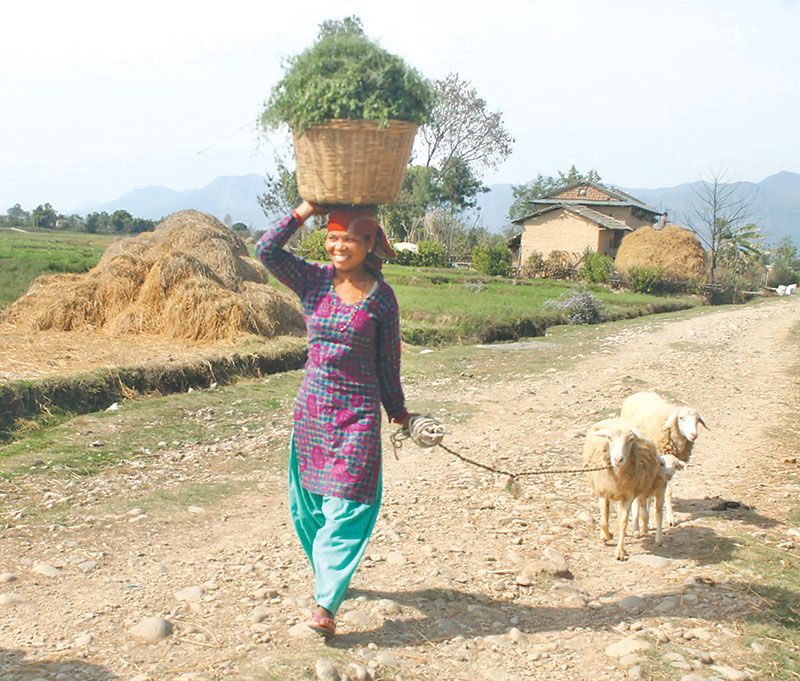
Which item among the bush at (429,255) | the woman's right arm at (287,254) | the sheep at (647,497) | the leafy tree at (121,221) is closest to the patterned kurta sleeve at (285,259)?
the woman's right arm at (287,254)

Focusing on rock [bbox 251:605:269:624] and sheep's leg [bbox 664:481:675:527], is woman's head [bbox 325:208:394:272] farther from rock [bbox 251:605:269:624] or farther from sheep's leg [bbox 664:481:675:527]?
sheep's leg [bbox 664:481:675:527]

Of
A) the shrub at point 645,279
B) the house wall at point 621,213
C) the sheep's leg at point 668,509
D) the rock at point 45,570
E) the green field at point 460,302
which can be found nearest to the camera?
the rock at point 45,570

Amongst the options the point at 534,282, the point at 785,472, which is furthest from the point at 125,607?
the point at 534,282

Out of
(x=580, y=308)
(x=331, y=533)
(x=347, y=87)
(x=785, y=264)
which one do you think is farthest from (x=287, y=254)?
(x=785, y=264)

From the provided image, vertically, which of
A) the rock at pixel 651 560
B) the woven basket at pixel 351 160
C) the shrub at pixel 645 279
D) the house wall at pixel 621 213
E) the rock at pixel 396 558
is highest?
the house wall at pixel 621 213

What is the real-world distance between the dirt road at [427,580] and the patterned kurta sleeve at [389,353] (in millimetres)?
1311

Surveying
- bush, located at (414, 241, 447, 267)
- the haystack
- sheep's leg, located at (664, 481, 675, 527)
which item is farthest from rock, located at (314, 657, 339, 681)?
bush, located at (414, 241, 447, 267)

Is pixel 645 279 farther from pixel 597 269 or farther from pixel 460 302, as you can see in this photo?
pixel 460 302

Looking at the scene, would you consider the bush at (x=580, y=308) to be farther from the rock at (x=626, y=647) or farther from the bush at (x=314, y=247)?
the rock at (x=626, y=647)

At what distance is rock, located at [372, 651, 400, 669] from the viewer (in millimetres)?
4508

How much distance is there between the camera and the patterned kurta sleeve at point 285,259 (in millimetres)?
4941

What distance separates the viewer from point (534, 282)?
122 feet

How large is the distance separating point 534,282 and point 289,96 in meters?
33.0

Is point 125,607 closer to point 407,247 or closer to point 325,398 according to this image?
point 325,398
